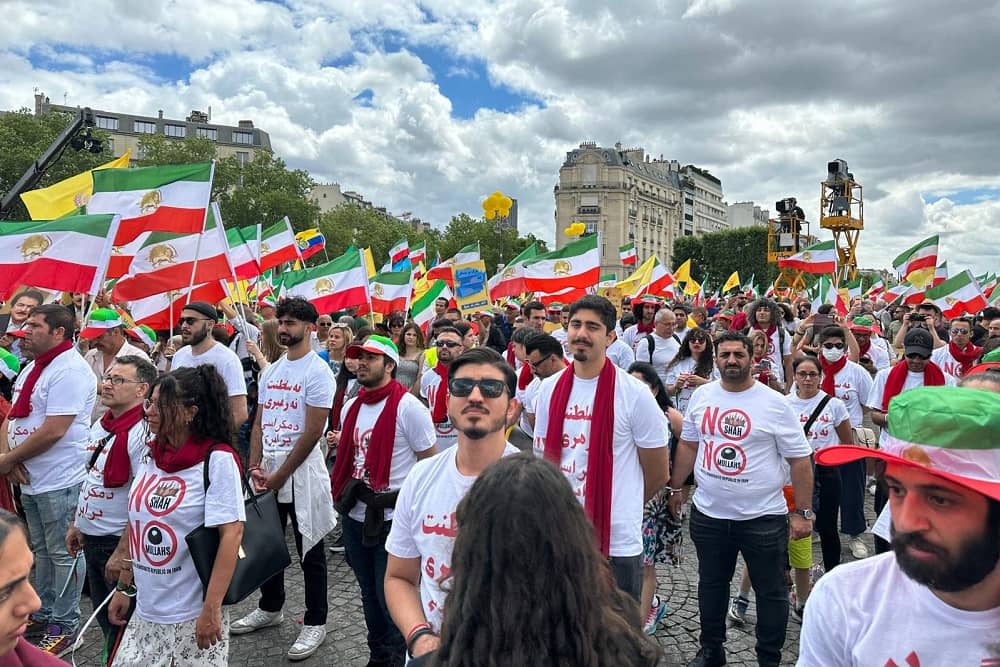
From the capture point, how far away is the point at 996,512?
50.9 inches

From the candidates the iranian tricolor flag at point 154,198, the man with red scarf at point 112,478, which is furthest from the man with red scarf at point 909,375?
the iranian tricolor flag at point 154,198

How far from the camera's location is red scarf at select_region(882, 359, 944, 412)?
542 cm

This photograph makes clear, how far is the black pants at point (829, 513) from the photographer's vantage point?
15.9 ft

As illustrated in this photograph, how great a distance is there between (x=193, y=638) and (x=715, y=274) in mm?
70701

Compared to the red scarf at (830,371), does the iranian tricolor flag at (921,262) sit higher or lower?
higher

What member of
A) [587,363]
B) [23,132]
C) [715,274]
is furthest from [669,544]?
[715,274]

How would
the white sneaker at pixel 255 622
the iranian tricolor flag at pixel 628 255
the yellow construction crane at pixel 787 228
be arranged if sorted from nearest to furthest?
the white sneaker at pixel 255 622 < the iranian tricolor flag at pixel 628 255 < the yellow construction crane at pixel 787 228

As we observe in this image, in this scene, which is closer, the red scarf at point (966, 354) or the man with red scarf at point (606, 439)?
the man with red scarf at point (606, 439)

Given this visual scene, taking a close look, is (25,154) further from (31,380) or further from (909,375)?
(909,375)

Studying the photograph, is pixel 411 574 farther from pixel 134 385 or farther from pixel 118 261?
pixel 118 261

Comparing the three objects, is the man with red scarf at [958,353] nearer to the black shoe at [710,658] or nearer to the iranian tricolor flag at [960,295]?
the iranian tricolor flag at [960,295]

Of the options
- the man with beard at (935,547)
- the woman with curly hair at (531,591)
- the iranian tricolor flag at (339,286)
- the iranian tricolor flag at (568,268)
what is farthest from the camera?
the iranian tricolor flag at (568,268)

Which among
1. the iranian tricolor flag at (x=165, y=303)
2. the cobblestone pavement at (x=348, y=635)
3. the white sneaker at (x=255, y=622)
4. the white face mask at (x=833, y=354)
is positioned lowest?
the cobblestone pavement at (x=348, y=635)

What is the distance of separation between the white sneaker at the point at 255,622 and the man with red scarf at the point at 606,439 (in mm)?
2303
